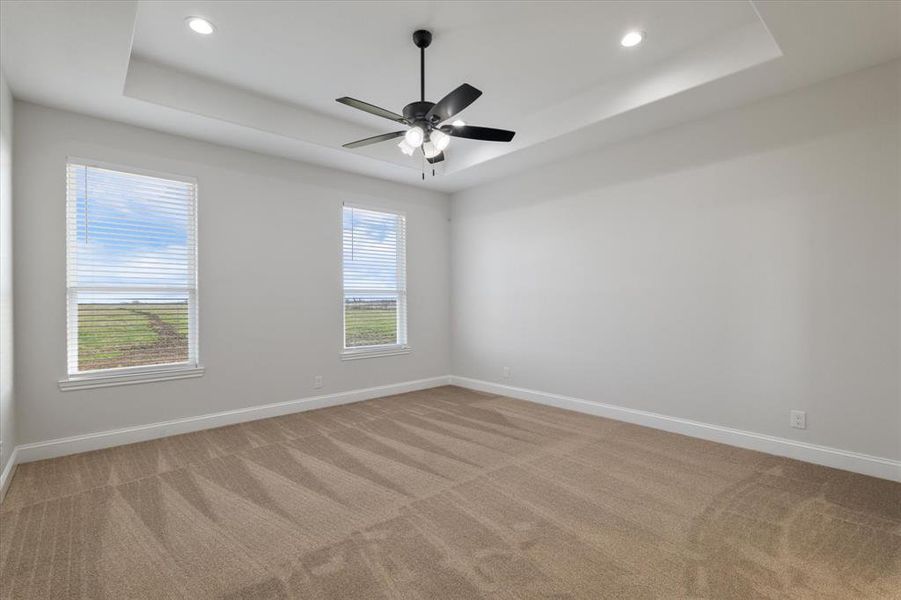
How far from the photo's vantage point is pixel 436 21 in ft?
9.61

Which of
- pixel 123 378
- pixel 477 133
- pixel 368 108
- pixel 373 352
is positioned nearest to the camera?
pixel 368 108

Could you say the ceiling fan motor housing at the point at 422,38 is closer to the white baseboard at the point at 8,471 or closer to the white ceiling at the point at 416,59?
the white ceiling at the point at 416,59

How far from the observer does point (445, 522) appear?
2.45 metres

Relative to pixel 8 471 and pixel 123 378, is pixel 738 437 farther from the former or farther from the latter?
pixel 8 471

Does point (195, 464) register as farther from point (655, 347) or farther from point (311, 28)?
point (655, 347)

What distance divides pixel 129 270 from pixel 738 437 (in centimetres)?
548

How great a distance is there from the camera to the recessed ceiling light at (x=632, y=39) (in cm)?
308

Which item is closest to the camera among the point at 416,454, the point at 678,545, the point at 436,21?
the point at 678,545

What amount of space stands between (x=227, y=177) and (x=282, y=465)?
2926mm

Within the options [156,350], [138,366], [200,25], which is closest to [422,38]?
[200,25]

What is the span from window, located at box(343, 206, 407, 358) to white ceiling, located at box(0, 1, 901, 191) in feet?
4.40

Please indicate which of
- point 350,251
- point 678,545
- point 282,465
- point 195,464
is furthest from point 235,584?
point 350,251

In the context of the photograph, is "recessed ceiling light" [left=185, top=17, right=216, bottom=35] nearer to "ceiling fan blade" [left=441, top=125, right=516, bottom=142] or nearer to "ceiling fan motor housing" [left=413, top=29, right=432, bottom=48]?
"ceiling fan motor housing" [left=413, top=29, right=432, bottom=48]

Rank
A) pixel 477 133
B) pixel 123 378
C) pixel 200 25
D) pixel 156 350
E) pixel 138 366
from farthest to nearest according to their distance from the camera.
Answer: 1. pixel 156 350
2. pixel 138 366
3. pixel 123 378
4. pixel 477 133
5. pixel 200 25
